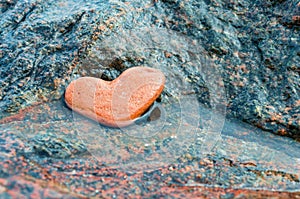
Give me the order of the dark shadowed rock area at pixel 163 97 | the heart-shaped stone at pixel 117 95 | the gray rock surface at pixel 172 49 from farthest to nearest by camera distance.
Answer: the gray rock surface at pixel 172 49
the heart-shaped stone at pixel 117 95
the dark shadowed rock area at pixel 163 97

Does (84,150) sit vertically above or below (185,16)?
below

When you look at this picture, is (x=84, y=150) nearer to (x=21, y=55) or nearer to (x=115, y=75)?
(x=115, y=75)

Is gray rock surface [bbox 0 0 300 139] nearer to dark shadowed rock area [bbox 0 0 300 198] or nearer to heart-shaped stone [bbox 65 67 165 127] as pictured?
dark shadowed rock area [bbox 0 0 300 198]

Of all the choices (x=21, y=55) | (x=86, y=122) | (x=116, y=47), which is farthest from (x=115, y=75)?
(x=21, y=55)

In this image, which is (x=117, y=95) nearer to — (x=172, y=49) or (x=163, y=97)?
(x=163, y=97)

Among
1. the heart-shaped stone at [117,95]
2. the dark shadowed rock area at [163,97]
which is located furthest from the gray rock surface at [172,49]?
the heart-shaped stone at [117,95]

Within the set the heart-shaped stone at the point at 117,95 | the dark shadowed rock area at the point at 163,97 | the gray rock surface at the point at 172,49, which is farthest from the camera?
the gray rock surface at the point at 172,49

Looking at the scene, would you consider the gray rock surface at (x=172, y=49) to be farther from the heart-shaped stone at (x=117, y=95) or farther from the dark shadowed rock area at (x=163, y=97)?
the heart-shaped stone at (x=117, y=95)
